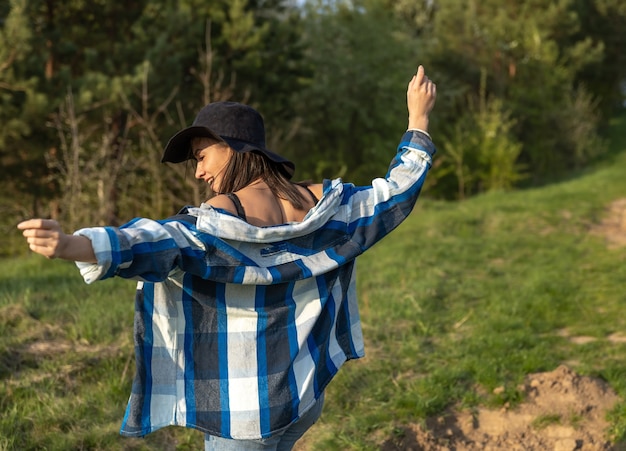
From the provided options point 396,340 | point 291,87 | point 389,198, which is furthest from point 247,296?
point 291,87

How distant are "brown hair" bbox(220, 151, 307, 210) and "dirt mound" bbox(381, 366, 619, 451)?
6.73 feet

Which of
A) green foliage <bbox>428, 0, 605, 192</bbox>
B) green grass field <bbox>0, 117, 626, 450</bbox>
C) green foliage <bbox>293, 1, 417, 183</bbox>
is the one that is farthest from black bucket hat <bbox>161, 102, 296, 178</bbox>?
green foliage <bbox>428, 0, 605, 192</bbox>

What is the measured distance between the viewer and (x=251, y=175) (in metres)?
2.05

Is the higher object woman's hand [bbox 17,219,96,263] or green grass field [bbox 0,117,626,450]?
woman's hand [bbox 17,219,96,263]

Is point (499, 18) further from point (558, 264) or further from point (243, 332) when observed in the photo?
point (243, 332)

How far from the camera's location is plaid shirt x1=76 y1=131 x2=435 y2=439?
6.44ft

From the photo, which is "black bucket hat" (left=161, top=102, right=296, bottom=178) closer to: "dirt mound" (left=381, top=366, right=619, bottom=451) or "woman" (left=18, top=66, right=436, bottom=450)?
"woman" (left=18, top=66, right=436, bottom=450)

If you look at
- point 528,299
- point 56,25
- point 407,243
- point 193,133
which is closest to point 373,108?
point 56,25

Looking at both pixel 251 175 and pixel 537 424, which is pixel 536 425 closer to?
pixel 537 424

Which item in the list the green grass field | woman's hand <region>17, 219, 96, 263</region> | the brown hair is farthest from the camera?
the green grass field

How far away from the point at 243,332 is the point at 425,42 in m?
21.6

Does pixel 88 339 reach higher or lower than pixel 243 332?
lower

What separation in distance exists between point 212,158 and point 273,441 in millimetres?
922

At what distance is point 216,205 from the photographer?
75.4 inches
